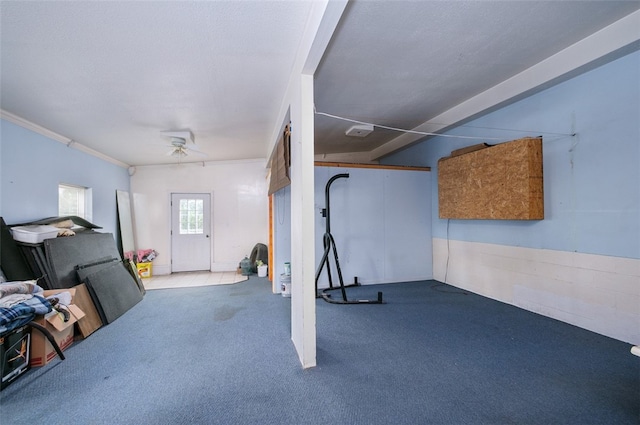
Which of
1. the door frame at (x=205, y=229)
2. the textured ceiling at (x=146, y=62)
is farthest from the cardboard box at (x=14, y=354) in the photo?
the door frame at (x=205, y=229)

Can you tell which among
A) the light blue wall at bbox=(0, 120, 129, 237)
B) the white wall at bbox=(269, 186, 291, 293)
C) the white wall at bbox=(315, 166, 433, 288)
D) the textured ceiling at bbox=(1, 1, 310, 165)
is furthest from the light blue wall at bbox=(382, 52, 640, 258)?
the light blue wall at bbox=(0, 120, 129, 237)

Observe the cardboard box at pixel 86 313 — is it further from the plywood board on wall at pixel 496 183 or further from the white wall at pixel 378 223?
the plywood board on wall at pixel 496 183

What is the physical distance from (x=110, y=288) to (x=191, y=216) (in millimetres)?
2834

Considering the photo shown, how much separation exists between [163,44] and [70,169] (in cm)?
353

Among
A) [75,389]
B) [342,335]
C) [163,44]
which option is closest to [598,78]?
[342,335]

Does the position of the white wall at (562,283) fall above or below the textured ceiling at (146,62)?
below

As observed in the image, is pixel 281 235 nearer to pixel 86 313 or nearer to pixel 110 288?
pixel 110 288

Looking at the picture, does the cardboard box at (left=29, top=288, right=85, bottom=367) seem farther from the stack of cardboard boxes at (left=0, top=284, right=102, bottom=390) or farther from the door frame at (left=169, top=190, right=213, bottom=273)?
the door frame at (left=169, top=190, right=213, bottom=273)

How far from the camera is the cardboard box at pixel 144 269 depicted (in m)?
5.37

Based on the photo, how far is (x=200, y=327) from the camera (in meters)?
2.95

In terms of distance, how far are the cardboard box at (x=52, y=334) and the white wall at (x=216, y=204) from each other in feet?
11.2

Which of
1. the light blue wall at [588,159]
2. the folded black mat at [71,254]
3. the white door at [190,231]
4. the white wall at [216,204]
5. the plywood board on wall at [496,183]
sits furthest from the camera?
the white door at [190,231]

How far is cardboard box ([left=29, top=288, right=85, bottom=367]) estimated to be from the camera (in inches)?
86.5

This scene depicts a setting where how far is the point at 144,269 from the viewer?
17.8 feet
